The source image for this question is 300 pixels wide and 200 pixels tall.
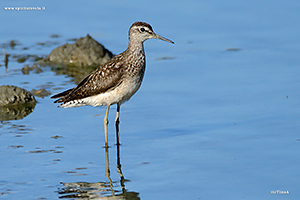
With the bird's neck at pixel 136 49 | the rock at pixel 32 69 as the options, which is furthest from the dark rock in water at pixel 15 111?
the bird's neck at pixel 136 49

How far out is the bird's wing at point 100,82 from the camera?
10766mm

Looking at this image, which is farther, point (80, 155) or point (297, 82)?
point (297, 82)

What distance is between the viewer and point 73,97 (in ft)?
36.5

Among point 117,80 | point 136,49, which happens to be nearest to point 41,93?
point 117,80

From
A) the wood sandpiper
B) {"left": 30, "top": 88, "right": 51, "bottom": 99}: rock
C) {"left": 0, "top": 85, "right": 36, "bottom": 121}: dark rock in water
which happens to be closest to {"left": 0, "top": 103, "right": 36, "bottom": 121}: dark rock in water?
{"left": 0, "top": 85, "right": 36, "bottom": 121}: dark rock in water

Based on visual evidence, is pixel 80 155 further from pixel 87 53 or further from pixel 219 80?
pixel 87 53

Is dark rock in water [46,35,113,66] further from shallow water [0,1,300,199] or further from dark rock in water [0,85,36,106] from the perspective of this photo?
dark rock in water [0,85,36,106]

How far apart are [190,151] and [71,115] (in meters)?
3.13

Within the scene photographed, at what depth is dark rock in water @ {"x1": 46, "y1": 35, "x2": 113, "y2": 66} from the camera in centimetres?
1541

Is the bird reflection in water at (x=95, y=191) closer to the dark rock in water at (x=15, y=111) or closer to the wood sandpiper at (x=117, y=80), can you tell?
the wood sandpiper at (x=117, y=80)

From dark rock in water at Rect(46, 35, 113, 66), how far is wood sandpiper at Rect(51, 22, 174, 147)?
420 centimetres

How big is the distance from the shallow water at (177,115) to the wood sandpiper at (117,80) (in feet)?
2.18

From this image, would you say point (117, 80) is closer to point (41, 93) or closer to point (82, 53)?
point (41, 93)

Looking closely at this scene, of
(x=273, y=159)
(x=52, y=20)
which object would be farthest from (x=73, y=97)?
(x=52, y=20)
